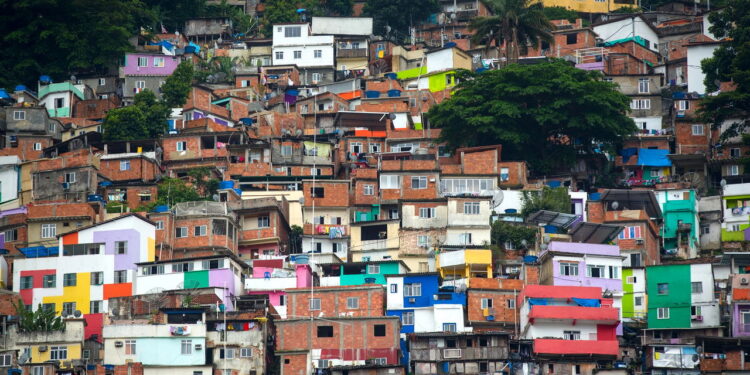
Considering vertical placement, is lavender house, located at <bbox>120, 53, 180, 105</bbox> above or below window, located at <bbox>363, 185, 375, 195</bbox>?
above

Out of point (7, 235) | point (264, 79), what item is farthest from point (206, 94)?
point (7, 235)

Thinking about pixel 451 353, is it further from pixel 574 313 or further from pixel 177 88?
pixel 177 88

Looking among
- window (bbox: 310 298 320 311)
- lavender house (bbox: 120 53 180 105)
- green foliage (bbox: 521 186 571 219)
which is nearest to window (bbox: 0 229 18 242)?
window (bbox: 310 298 320 311)

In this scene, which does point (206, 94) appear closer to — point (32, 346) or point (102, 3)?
point (102, 3)

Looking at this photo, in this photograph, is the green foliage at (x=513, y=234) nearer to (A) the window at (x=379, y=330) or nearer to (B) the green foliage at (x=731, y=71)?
(A) the window at (x=379, y=330)

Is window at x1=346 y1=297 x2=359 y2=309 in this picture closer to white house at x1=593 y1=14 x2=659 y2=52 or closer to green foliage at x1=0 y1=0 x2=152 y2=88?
green foliage at x1=0 y1=0 x2=152 y2=88

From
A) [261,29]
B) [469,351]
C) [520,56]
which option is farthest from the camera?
[261,29]
